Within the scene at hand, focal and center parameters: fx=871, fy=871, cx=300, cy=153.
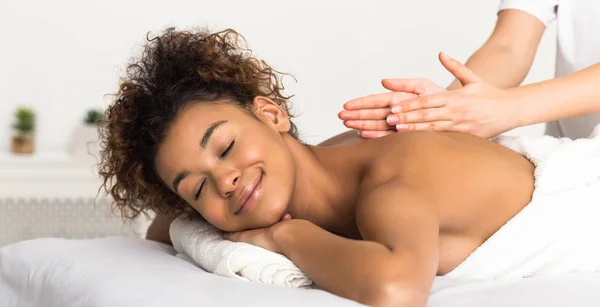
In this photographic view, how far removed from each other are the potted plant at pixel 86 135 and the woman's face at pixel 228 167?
5.89ft

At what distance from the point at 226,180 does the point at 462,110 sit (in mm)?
572

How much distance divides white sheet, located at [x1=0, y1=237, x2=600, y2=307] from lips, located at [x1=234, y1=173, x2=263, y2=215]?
157mm

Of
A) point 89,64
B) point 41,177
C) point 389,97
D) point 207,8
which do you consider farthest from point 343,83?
point 389,97

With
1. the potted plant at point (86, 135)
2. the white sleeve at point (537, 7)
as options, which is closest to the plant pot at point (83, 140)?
the potted plant at point (86, 135)

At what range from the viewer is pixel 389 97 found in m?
1.95

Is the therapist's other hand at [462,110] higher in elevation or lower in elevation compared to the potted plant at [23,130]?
higher

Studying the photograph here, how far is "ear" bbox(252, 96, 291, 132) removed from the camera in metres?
1.99

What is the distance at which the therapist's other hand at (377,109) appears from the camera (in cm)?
A: 196

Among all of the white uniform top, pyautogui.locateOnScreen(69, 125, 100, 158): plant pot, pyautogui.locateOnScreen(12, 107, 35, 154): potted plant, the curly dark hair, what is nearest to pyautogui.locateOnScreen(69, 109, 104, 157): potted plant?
pyautogui.locateOnScreen(69, 125, 100, 158): plant pot

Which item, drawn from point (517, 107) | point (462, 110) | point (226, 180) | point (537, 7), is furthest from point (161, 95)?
point (537, 7)

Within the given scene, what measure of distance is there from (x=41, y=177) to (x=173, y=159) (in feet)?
5.82

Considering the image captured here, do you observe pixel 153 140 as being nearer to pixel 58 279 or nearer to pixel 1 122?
pixel 58 279

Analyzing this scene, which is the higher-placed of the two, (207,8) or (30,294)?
(207,8)

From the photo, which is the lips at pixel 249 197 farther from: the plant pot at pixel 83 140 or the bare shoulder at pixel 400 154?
the plant pot at pixel 83 140
